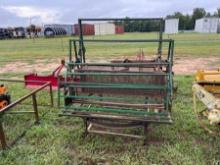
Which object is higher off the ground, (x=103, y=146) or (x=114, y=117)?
(x=114, y=117)

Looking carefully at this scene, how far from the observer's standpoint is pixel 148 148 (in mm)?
2719

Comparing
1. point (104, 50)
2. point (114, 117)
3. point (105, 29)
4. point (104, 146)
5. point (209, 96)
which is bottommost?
point (104, 146)

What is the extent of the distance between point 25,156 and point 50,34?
124 ft

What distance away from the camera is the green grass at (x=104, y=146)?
8.23 feet

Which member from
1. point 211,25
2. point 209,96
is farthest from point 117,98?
point 211,25

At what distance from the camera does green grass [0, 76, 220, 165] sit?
2508 mm

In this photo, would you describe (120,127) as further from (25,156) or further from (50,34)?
(50,34)

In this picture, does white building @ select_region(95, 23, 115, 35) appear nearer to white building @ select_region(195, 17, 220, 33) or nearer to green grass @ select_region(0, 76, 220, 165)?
white building @ select_region(195, 17, 220, 33)

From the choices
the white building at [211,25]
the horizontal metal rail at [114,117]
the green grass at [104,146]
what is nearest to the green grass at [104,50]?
the green grass at [104,146]

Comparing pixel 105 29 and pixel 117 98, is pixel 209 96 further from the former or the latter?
pixel 105 29

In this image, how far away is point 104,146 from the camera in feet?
9.09

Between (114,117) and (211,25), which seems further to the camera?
(211,25)

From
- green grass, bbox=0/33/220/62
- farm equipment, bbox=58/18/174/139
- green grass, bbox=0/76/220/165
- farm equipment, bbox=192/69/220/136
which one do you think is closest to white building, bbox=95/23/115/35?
green grass, bbox=0/33/220/62

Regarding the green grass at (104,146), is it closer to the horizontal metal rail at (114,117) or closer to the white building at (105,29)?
the horizontal metal rail at (114,117)
